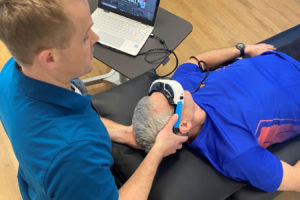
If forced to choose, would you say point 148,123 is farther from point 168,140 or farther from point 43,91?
point 43,91

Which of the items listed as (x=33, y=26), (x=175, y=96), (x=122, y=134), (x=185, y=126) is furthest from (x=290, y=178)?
(x=33, y=26)

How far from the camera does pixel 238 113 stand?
1.22 m

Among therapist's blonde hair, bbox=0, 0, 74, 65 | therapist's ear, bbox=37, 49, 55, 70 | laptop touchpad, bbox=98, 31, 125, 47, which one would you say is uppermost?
therapist's blonde hair, bbox=0, 0, 74, 65

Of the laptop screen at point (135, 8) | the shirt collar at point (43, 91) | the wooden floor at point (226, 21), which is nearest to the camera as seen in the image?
the shirt collar at point (43, 91)

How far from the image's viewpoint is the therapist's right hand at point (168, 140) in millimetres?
1004

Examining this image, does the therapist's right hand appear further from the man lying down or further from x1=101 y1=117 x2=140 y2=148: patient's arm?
x1=101 y1=117 x2=140 y2=148: patient's arm

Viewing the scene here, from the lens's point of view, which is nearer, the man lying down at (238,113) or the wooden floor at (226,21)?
the man lying down at (238,113)

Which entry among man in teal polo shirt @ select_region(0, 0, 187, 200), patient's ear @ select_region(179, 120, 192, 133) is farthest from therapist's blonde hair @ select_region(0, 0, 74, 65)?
patient's ear @ select_region(179, 120, 192, 133)

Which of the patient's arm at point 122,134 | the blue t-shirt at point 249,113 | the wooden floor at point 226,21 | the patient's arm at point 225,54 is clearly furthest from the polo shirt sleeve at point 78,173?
the wooden floor at point 226,21

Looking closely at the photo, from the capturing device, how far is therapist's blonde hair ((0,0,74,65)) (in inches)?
21.2

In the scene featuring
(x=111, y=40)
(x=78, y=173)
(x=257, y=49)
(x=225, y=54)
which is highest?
(x=257, y=49)

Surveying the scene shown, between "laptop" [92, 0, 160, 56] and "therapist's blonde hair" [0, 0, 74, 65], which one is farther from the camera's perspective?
"laptop" [92, 0, 160, 56]

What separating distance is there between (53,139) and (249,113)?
979mm

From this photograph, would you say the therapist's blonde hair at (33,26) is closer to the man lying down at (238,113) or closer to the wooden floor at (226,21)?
the man lying down at (238,113)
